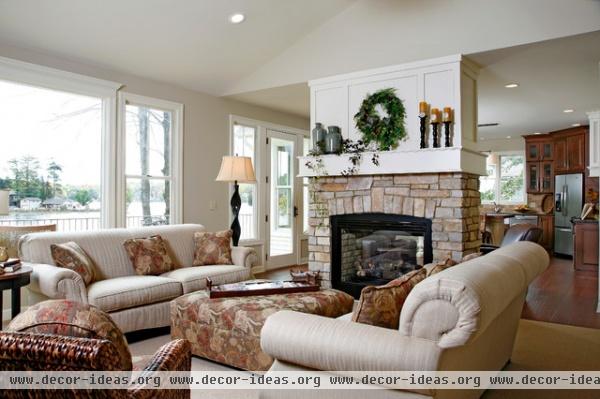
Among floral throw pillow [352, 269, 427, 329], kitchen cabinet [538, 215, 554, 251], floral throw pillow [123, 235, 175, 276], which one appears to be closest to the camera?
Result: floral throw pillow [352, 269, 427, 329]

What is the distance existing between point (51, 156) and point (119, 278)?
5.35ft

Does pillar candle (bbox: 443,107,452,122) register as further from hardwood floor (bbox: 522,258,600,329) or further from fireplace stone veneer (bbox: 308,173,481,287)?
hardwood floor (bbox: 522,258,600,329)

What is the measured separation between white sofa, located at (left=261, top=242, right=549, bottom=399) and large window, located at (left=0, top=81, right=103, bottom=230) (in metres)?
3.64

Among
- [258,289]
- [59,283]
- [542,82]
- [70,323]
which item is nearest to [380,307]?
[70,323]

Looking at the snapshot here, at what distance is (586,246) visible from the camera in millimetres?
6938

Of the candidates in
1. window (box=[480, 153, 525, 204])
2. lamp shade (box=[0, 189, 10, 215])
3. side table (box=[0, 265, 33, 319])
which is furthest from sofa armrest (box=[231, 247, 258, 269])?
window (box=[480, 153, 525, 204])

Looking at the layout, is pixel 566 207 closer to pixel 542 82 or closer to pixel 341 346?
pixel 542 82

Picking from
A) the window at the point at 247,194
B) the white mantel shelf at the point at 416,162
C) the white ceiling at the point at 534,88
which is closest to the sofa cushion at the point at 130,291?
the white mantel shelf at the point at 416,162

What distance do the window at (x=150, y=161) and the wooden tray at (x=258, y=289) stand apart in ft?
7.51

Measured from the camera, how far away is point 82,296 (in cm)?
325

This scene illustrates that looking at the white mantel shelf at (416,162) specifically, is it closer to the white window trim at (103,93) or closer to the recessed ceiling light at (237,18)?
the recessed ceiling light at (237,18)

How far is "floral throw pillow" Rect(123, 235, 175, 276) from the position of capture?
13.2ft

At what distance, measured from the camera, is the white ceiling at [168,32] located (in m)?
3.90

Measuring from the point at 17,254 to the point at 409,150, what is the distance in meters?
3.83
